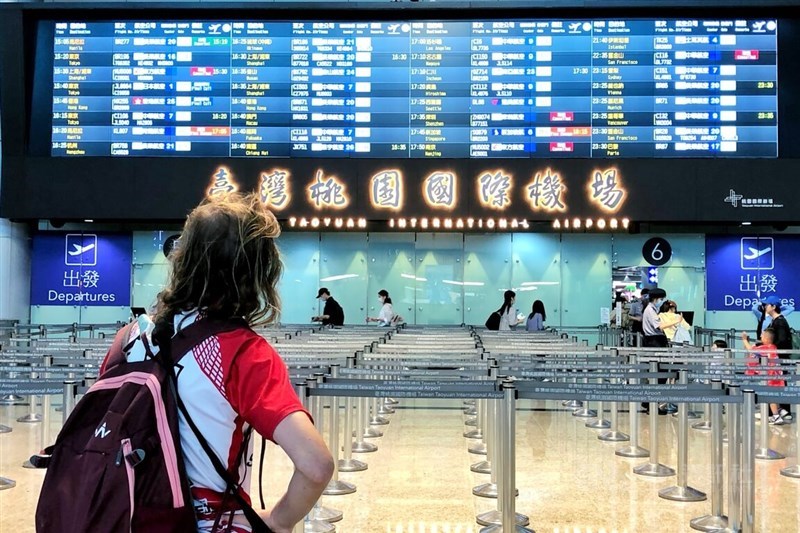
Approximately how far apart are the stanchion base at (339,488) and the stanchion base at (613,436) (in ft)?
11.3

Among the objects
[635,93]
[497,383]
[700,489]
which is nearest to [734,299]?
[635,93]

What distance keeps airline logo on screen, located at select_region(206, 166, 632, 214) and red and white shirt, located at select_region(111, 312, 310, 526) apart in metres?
13.3

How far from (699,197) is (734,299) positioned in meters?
2.55

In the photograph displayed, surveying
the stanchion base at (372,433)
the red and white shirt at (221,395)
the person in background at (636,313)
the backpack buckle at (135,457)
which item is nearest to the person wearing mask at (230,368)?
the red and white shirt at (221,395)

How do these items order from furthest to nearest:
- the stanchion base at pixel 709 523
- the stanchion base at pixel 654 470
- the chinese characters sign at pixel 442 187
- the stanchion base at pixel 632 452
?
the chinese characters sign at pixel 442 187, the stanchion base at pixel 632 452, the stanchion base at pixel 654 470, the stanchion base at pixel 709 523

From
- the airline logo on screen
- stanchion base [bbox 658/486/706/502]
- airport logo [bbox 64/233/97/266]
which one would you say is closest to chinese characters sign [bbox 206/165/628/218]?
the airline logo on screen

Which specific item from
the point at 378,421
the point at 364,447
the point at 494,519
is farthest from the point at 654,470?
the point at 378,421

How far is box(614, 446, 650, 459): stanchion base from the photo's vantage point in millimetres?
7570

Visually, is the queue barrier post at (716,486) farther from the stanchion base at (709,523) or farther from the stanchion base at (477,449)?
the stanchion base at (477,449)

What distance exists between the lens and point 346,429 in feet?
23.0

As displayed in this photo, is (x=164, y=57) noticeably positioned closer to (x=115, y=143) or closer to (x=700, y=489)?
(x=115, y=143)

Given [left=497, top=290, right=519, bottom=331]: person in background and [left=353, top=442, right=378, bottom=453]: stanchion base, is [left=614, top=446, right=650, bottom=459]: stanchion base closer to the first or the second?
[left=353, top=442, right=378, bottom=453]: stanchion base

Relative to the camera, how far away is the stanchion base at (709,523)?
17.1ft

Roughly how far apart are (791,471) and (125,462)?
695 cm
